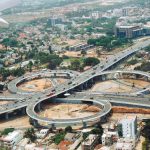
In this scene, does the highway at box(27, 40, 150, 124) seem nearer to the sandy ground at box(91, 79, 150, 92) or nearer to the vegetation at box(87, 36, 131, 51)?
the sandy ground at box(91, 79, 150, 92)

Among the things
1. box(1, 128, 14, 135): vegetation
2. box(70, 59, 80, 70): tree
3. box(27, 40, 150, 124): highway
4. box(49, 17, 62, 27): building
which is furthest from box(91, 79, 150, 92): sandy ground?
box(49, 17, 62, 27): building

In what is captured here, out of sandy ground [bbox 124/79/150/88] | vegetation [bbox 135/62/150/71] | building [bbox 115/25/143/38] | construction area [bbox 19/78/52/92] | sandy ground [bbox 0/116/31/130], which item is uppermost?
building [bbox 115/25/143/38]

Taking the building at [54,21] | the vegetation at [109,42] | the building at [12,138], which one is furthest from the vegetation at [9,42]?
the building at [12,138]

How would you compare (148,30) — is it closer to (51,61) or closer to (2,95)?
(51,61)

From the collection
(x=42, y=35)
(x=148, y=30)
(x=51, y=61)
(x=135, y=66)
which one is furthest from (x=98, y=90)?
(x=42, y=35)

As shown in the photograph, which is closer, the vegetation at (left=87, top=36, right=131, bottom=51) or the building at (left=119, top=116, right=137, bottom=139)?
the building at (left=119, top=116, right=137, bottom=139)

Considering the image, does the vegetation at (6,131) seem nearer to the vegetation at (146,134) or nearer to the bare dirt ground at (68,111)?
the bare dirt ground at (68,111)

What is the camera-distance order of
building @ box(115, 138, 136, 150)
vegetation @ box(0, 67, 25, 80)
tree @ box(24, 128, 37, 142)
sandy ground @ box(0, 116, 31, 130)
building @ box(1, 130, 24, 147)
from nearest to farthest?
building @ box(115, 138, 136, 150) → building @ box(1, 130, 24, 147) → tree @ box(24, 128, 37, 142) → sandy ground @ box(0, 116, 31, 130) → vegetation @ box(0, 67, 25, 80)

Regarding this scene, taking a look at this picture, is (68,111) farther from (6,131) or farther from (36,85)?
(36,85)
